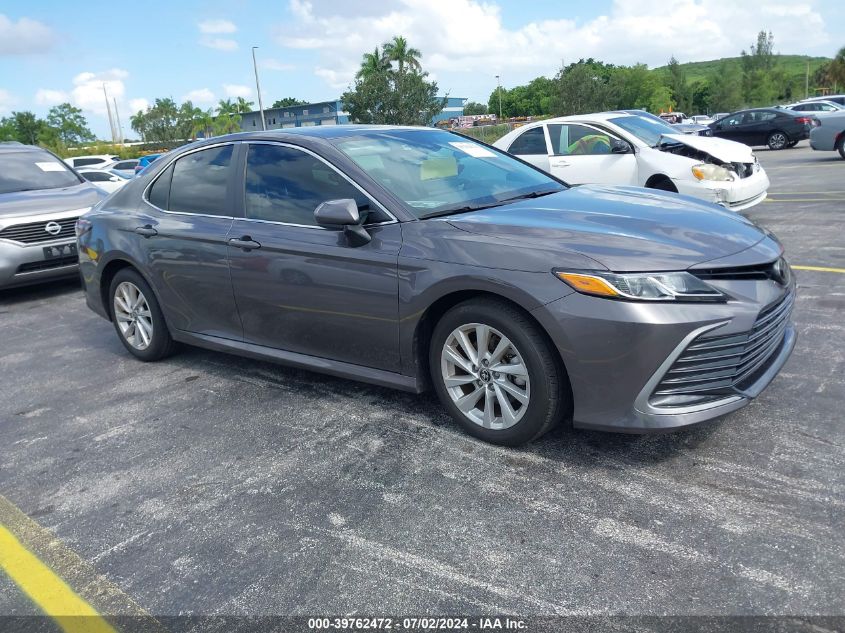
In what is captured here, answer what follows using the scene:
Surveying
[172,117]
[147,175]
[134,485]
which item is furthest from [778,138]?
[172,117]

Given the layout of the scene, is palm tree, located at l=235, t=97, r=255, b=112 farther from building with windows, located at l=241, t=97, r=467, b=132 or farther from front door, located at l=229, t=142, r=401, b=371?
front door, located at l=229, t=142, r=401, b=371

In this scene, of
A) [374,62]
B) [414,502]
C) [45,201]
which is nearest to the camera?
[414,502]

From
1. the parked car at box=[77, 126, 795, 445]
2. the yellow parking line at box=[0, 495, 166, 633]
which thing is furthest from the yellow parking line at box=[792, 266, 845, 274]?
the yellow parking line at box=[0, 495, 166, 633]

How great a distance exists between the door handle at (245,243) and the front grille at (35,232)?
4.76 m

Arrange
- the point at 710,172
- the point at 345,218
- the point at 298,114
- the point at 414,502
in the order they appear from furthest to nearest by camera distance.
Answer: the point at 298,114
the point at 710,172
the point at 345,218
the point at 414,502

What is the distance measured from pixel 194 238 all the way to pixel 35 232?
439 cm

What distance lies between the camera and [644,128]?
10.0 m

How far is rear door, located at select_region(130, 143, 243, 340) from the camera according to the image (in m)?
4.51

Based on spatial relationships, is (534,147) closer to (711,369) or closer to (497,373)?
(497,373)

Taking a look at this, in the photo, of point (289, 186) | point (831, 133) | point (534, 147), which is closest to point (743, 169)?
point (534, 147)

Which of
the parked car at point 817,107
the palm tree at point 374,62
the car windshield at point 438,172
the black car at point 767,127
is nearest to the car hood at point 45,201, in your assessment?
the car windshield at point 438,172

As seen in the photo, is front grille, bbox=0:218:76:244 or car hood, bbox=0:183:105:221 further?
car hood, bbox=0:183:105:221

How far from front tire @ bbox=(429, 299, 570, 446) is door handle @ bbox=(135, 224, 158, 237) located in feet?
8.00

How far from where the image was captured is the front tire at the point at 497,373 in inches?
126
